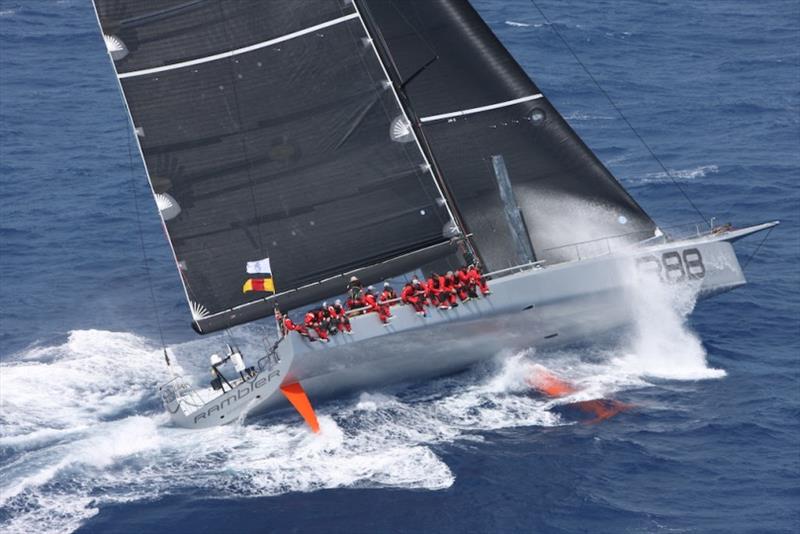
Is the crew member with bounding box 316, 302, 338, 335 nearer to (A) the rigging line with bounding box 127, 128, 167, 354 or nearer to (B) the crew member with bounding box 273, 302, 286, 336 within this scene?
(B) the crew member with bounding box 273, 302, 286, 336

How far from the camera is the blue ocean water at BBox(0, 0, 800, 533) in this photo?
2686 cm

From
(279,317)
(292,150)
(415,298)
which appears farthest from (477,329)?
(292,150)

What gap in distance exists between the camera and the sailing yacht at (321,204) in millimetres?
31172

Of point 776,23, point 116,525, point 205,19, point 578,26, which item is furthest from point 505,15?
point 116,525

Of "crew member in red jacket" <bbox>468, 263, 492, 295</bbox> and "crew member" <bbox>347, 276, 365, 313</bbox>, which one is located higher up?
"crew member" <bbox>347, 276, 365, 313</bbox>

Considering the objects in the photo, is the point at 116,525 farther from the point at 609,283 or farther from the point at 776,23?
the point at 776,23

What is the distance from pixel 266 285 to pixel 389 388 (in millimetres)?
3937

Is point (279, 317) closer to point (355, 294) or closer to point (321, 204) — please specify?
point (355, 294)

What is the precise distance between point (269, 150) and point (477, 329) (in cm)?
659

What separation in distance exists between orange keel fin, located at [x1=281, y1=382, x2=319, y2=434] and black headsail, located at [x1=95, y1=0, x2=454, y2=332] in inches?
75.5

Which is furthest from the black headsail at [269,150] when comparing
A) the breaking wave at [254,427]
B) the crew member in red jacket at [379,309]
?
the breaking wave at [254,427]

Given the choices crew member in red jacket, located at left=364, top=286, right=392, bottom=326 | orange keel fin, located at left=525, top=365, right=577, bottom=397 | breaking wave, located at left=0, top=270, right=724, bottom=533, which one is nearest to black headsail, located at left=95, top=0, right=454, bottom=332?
crew member in red jacket, located at left=364, top=286, right=392, bottom=326

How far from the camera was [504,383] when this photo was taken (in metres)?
31.8

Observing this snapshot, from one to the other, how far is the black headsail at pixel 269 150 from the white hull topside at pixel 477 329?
1749 mm
